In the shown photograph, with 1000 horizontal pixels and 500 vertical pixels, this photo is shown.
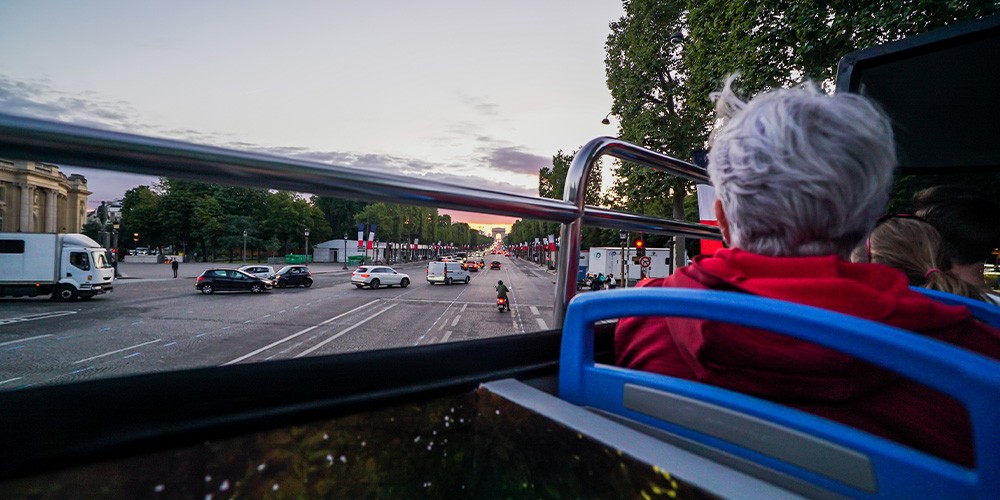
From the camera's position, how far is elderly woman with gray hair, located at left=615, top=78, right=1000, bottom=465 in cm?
77

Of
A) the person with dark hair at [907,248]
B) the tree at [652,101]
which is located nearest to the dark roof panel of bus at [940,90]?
the person with dark hair at [907,248]

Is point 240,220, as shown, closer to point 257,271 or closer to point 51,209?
point 257,271

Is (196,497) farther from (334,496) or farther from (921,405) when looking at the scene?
(921,405)

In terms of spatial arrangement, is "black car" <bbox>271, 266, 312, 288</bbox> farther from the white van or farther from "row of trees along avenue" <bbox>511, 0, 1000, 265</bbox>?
"row of trees along avenue" <bbox>511, 0, 1000, 265</bbox>

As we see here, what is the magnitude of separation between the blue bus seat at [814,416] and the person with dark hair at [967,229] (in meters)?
2.32

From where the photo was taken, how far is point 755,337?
0.81 m

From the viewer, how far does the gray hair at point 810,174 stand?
0.92m

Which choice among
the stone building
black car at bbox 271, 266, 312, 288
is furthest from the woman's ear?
black car at bbox 271, 266, 312, 288

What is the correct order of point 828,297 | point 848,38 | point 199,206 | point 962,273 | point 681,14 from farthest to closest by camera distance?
point 681,14
point 199,206
point 848,38
point 962,273
point 828,297

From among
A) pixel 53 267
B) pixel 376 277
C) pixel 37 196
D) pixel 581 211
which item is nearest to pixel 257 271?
pixel 53 267

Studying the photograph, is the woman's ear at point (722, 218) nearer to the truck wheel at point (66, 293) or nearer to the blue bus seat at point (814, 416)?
the blue bus seat at point (814, 416)

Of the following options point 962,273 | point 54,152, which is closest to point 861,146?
point 54,152

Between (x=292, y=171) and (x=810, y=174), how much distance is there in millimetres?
1078

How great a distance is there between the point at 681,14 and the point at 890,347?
20812 mm
